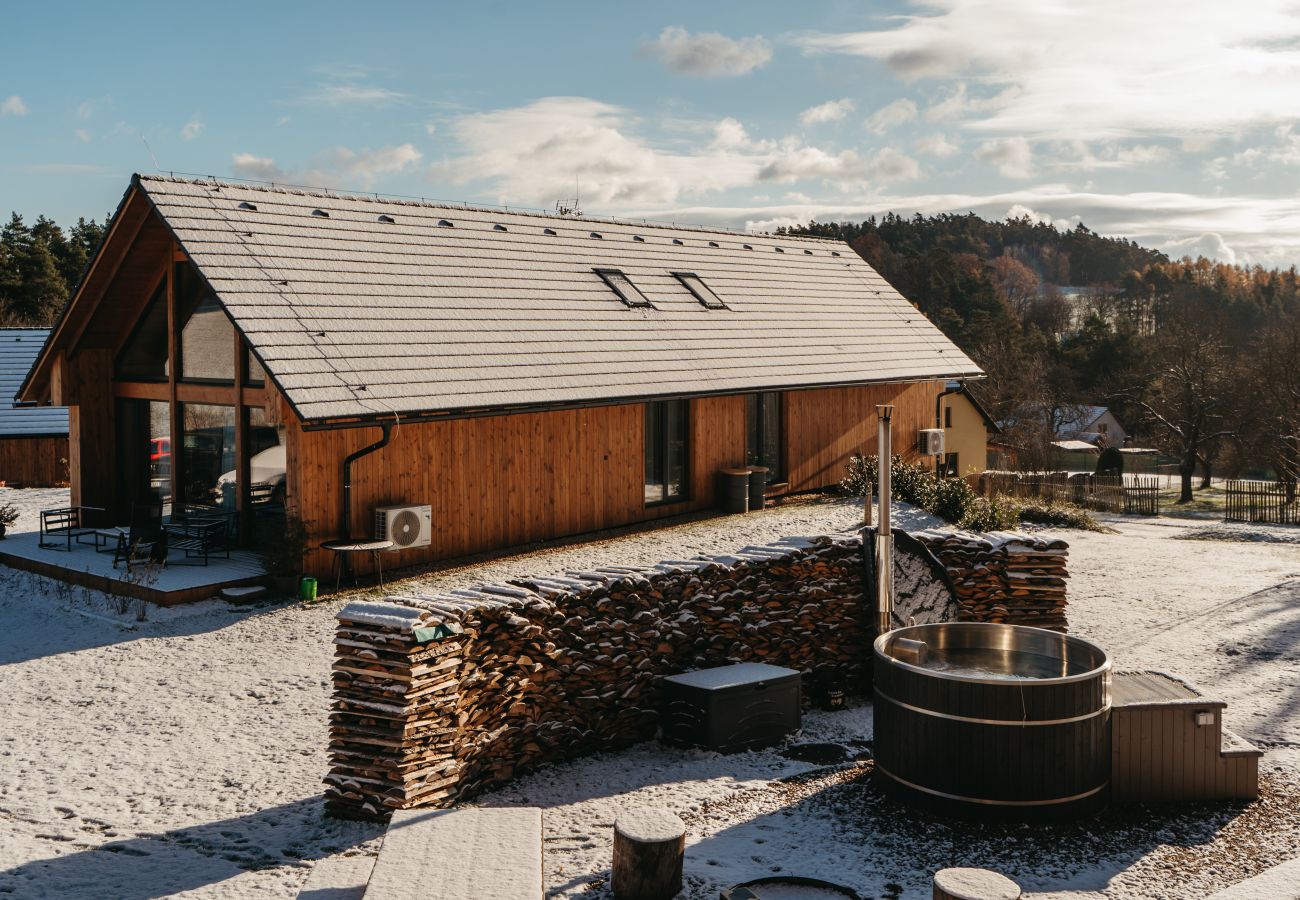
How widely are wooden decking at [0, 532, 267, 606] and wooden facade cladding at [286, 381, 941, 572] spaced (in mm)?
1279

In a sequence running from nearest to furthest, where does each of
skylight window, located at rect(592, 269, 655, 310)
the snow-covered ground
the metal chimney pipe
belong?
the snow-covered ground, the metal chimney pipe, skylight window, located at rect(592, 269, 655, 310)

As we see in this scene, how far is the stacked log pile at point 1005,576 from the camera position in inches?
465

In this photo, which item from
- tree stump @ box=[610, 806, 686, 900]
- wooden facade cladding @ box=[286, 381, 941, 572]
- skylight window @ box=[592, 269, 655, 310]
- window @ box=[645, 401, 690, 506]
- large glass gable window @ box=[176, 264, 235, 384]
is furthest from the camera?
skylight window @ box=[592, 269, 655, 310]

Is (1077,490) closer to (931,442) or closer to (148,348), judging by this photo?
(931,442)

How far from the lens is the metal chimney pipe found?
10125 millimetres

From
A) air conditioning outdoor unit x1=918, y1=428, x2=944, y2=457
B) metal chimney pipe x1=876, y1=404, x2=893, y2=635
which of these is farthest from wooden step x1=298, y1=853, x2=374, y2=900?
air conditioning outdoor unit x1=918, y1=428, x2=944, y2=457

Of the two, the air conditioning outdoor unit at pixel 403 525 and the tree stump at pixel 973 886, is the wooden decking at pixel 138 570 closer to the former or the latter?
the air conditioning outdoor unit at pixel 403 525

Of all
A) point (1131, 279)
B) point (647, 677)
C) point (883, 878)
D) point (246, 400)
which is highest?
point (1131, 279)

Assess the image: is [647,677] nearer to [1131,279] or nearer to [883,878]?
[883,878]

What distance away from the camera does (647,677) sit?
9.93 m

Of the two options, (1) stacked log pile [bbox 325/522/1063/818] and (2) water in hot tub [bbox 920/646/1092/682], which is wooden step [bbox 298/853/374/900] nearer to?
(1) stacked log pile [bbox 325/522/1063/818]

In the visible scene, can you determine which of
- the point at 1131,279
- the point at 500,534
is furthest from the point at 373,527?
the point at 1131,279

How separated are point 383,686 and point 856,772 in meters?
3.95

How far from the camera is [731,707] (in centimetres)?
961
